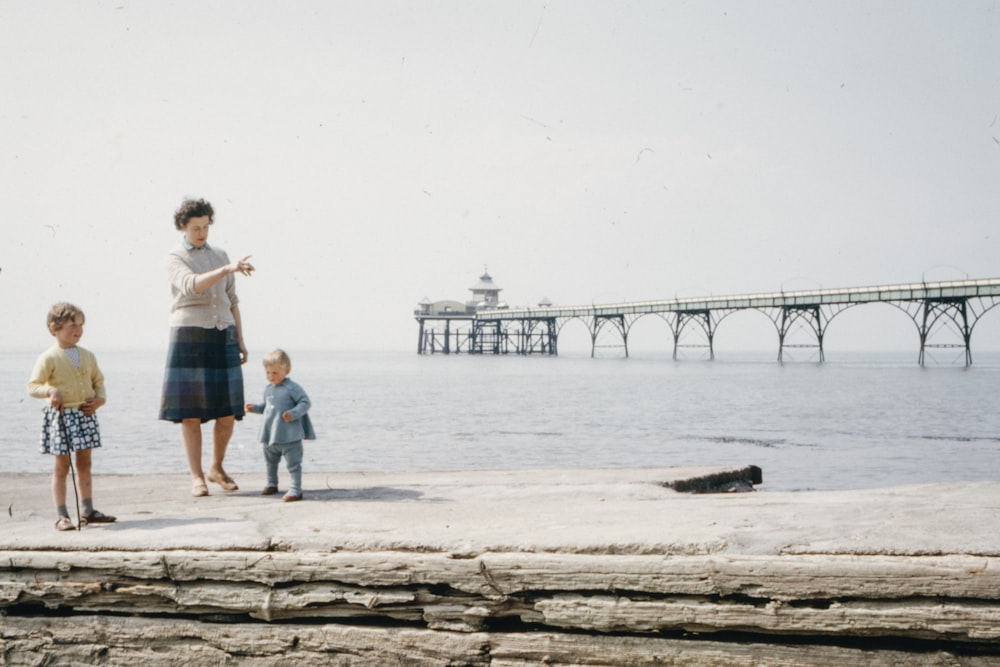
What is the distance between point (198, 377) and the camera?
525 cm

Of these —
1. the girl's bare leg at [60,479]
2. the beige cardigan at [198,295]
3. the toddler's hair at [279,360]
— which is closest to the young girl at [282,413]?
the toddler's hair at [279,360]

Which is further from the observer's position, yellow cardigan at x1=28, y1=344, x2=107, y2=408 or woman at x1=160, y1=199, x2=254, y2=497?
woman at x1=160, y1=199, x2=254, y2=497

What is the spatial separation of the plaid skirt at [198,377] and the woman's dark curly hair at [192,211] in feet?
2.09

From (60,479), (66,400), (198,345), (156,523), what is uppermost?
(198,345)

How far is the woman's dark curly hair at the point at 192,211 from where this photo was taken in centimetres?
524

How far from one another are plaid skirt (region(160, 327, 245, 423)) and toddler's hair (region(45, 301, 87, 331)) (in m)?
0.90

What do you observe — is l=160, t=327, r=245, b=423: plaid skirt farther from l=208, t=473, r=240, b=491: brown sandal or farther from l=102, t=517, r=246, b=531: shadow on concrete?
l=102, t=517, r=246, b=531: shadow on concrete

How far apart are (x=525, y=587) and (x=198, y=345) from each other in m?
2.81

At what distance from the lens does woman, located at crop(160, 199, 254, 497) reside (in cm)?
523

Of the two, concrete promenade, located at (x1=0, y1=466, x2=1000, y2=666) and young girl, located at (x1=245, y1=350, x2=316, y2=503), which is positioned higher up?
young girl, located at (x1=245, y1=350, x2=316, y2=503)

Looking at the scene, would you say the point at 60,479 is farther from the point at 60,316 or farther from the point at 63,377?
the point at 60,316

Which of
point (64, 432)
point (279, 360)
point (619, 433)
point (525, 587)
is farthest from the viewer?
point (619, 433)

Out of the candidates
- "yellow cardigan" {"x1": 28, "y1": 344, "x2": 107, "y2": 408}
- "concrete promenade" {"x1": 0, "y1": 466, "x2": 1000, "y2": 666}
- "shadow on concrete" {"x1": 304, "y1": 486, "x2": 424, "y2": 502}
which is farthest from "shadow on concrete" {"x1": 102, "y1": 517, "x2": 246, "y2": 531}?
"shadow on concrete" {"x1": 304, "y1": 486, "x2": 424, "y2": 502}

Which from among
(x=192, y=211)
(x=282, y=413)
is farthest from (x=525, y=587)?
(x=192, y=211)
